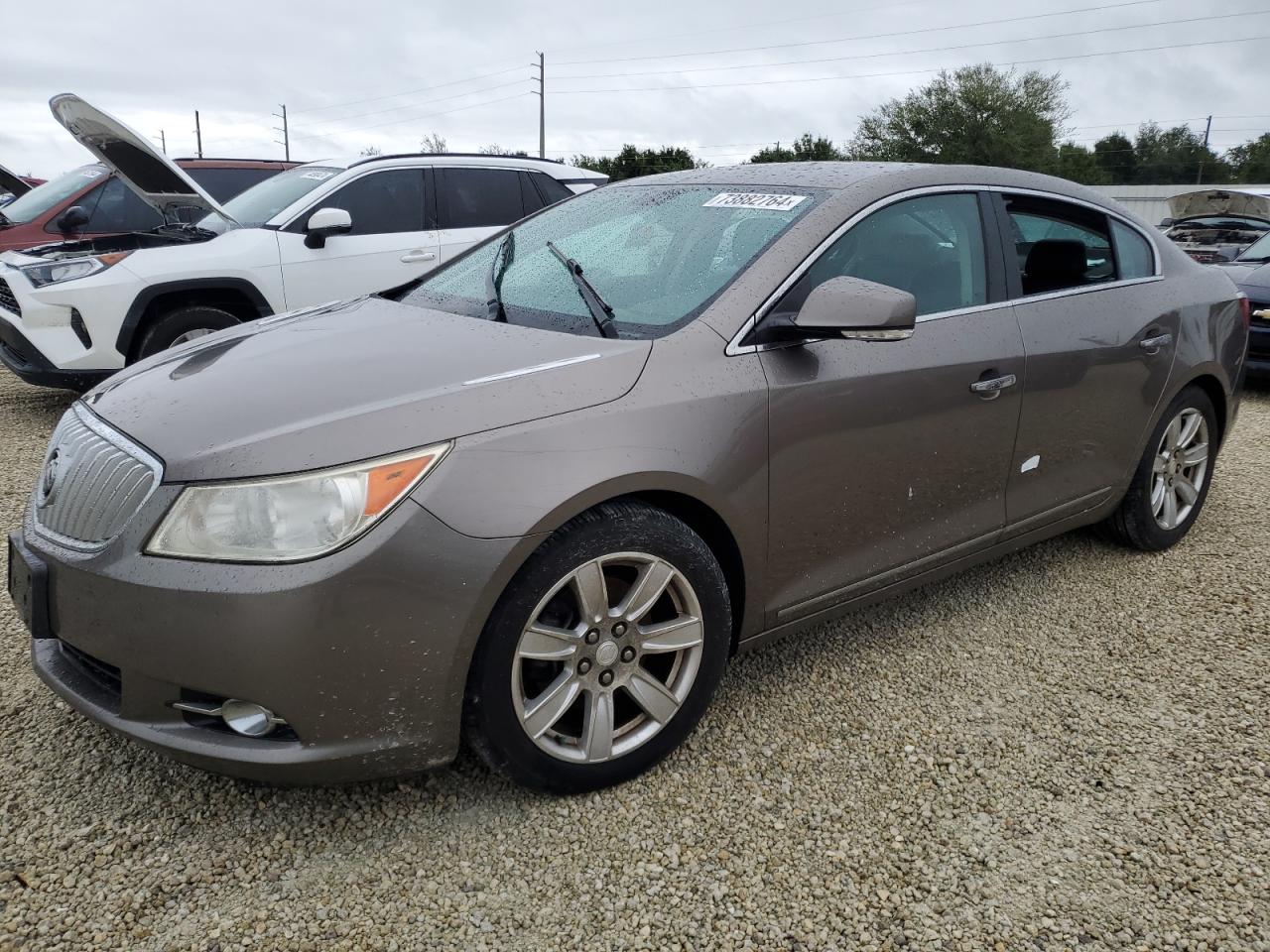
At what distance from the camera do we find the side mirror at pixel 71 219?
307 inches

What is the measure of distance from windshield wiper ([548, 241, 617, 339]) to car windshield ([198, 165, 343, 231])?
14.3 ft

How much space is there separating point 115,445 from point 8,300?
4.86 meters

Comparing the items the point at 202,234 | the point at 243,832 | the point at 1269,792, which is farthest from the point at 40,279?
the point at 1269,792

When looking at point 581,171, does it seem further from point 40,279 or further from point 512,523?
point 512,523

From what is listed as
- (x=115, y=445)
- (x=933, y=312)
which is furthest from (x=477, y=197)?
(x=115, y=445)

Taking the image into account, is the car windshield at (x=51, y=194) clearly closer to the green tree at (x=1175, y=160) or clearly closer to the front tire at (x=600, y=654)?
the front tire at (x=600, y=654)

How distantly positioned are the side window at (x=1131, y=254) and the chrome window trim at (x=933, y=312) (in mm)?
19

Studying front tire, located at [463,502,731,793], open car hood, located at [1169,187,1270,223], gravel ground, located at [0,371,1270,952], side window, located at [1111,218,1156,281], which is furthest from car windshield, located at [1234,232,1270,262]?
front tire, located at [463,502,731,793]

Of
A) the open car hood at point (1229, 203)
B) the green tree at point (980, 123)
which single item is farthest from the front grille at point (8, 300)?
the green tree at point (980, 123)

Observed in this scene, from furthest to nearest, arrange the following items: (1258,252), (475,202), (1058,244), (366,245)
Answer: (1258,252) → (475,202) → (366,245) → (1058,244)

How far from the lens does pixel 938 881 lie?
216 centimetres

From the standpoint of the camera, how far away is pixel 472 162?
723cm

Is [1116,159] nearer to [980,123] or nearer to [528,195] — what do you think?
[980,123]

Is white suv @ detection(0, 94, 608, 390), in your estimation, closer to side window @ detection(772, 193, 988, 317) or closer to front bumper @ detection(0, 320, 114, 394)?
front bumper @ detection(0, 320, 114, 394)
